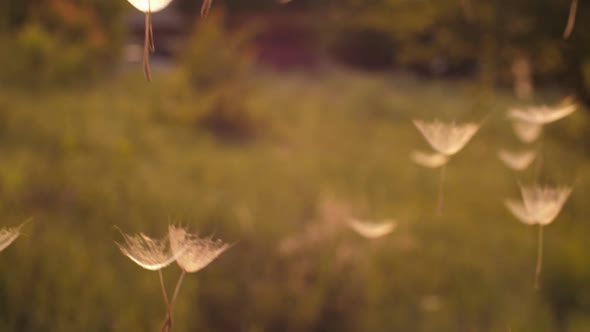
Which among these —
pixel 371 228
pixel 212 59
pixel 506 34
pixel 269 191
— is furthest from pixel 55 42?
pixel 371 228

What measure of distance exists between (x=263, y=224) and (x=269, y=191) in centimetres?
78

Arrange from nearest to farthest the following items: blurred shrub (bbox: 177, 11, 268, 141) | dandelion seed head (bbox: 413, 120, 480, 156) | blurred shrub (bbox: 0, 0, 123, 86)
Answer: dandelion seed head (bbox: 413, 120, 480, 156), blurred shrub (bbox: 0, 0, 123, 86), blurred shrub (bbox: 177, 11, 268, 141)

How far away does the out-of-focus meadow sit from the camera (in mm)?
3566

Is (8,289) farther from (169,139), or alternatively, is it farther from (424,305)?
(169,139)

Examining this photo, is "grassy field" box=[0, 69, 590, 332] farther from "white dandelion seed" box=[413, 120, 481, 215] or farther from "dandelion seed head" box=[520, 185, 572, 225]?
"white dandelion seed" box=[413, 120, 481, 215]

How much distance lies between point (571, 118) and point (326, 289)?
5.26m

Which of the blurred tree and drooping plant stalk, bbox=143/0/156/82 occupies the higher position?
drooping plant stalk, bbox=143/0/156/82

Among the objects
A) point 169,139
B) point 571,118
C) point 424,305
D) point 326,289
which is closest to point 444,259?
point 424,305

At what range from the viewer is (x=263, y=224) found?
462 centimetres

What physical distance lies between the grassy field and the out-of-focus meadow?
16 mm

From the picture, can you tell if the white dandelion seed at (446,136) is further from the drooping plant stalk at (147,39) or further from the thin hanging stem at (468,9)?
the thin hanging stem at (468,9)

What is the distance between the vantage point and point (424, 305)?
4043 mm

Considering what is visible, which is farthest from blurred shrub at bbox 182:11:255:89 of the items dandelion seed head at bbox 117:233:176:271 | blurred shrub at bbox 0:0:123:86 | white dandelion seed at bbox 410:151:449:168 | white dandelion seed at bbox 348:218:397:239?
dandelion seed head at bbox 117:233:176:271

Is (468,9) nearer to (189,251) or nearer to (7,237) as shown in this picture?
(189,251)
